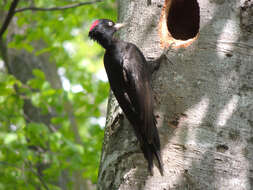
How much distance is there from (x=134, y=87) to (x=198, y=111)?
2.37 feet

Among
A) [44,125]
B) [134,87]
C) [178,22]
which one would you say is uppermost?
[178,22]

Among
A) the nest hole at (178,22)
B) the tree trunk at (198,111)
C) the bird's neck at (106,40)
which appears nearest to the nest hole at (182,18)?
the nest hole at (178,22)

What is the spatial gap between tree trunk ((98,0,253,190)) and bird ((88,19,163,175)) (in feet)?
0.18

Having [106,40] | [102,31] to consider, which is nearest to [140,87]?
[106,40]

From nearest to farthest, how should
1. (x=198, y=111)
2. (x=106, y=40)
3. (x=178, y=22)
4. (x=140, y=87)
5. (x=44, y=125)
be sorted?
(x=198, y=111)
(x=140, y=87)
(x=106, y=40)
(x=178, y=22)
(x=44, y=125)

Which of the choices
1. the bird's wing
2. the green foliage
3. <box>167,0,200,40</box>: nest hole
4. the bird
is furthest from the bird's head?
the green foliage

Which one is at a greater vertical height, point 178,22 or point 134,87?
point 178,22

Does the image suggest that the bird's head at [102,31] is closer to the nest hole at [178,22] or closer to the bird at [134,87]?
the bird at [134,87]

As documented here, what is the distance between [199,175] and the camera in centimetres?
215

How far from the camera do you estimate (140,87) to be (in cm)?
287

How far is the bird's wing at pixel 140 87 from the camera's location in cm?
254

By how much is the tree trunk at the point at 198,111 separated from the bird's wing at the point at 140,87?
77 millimetres

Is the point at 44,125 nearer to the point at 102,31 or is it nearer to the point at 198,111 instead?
the point at 102,31

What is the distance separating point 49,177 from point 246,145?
14.2ft
